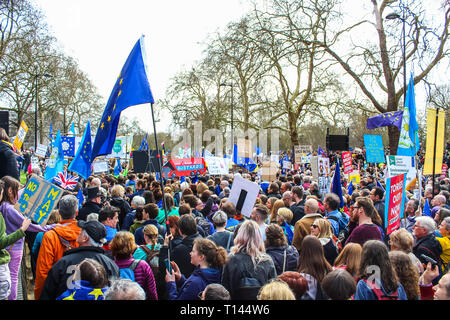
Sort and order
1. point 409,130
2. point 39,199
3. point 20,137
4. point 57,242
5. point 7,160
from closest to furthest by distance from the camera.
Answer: point 57,242 → point 39,199 → point 7,160 → point 409,130 → point 20,137

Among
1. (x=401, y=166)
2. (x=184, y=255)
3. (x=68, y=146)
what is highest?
(x=68, y=146)

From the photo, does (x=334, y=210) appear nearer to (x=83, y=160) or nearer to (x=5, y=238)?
(x=83, y=160)

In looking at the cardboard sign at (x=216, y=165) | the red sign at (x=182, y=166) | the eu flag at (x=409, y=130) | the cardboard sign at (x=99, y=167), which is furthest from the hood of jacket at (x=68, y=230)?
the cardboard sign at (x=99, y=167)

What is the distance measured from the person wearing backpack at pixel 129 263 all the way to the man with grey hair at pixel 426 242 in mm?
3019

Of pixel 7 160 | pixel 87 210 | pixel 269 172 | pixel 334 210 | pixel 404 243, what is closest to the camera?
pixel 404 243

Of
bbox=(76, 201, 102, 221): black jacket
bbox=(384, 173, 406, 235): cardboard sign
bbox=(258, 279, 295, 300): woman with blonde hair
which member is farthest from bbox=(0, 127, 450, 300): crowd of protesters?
bbox=(76, 201, 102, 221): black jacket

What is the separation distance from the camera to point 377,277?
298 centimetres

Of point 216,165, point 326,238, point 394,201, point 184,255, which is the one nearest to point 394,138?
point 216,165

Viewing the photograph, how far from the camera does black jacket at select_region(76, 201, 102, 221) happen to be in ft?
19.1

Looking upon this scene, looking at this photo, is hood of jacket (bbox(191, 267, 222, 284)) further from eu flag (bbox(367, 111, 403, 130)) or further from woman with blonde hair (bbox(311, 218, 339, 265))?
eu flag (bbox(367, 111, 403, 130))

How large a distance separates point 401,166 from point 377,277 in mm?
4566

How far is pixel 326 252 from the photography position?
4.38 meters

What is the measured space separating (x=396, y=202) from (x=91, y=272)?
164 inches
